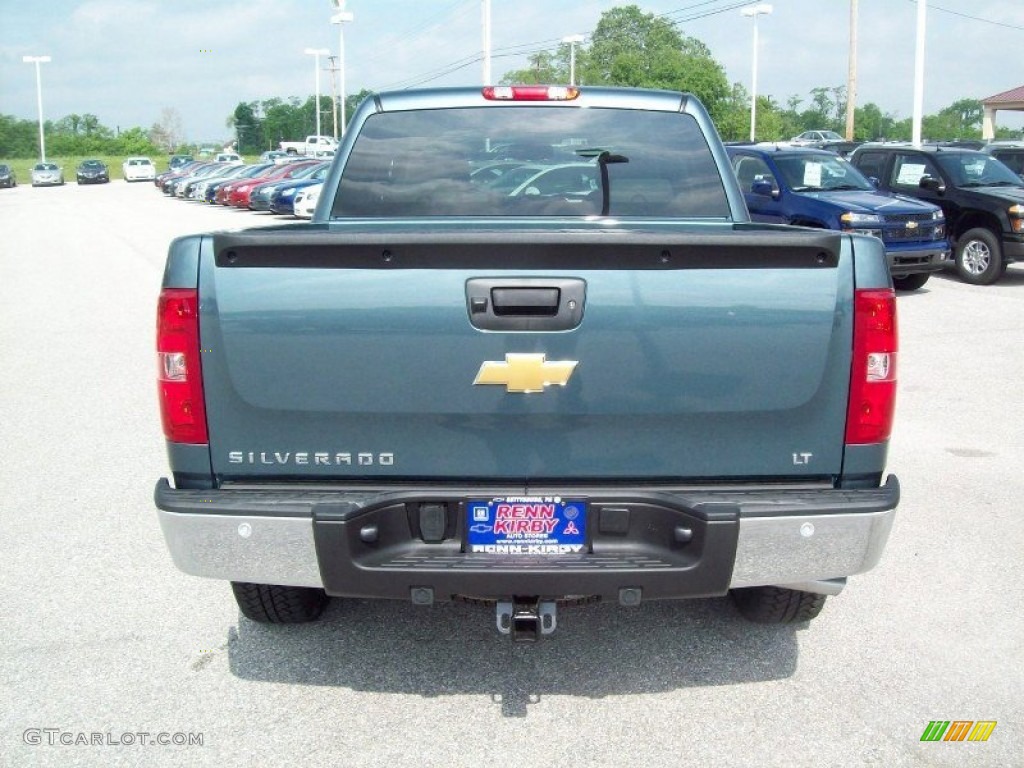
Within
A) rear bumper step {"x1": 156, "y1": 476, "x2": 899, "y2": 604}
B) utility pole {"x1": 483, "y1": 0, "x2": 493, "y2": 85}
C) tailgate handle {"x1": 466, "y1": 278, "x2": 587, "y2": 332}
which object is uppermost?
utility pole {"x1": 483, "y1": 0, "x2": 493, "y2": 85}

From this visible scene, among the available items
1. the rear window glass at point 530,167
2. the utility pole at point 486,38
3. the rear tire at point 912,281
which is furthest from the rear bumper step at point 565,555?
the utility pole at point 486,38

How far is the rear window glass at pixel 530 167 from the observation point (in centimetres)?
455

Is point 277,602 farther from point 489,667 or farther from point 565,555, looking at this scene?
point 565,555

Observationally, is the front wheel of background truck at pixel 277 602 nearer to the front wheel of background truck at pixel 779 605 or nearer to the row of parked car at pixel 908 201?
the front wheel of background truck at pixel 779 605

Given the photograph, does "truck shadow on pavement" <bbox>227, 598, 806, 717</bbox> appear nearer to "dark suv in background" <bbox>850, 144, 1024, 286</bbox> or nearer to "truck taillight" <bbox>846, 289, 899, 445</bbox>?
"truck taillight" <bbox>846, 289, 899, 445</bbox>

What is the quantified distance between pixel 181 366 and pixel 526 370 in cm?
102

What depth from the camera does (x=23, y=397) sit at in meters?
8.73

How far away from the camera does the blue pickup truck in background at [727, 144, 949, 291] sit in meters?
13.5

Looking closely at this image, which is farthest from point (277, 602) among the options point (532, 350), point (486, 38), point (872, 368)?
point (486, 38)

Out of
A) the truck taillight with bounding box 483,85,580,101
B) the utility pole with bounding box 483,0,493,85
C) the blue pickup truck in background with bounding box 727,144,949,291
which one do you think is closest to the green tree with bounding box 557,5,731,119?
the utility pole with bounding box 483,0,493,85

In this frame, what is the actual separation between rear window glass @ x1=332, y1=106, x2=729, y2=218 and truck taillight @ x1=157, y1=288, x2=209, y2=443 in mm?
1514

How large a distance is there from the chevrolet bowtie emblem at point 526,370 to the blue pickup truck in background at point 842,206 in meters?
10.7

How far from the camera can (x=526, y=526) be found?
124 inches

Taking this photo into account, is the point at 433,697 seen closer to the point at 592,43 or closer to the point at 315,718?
the point at 315,718
